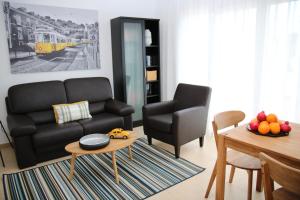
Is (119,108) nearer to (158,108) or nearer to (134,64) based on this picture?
(158,108)

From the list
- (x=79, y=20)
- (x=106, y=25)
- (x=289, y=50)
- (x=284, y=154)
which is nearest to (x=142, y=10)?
(x=106, y=25)

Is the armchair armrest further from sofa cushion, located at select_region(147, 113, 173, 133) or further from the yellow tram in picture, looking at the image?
the yellow tram in picture

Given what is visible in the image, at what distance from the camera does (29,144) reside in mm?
2793

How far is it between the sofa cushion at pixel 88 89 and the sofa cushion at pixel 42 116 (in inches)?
13.6

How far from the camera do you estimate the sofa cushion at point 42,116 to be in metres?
3.20

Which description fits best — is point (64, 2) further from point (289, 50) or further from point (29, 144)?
point (289, 50)

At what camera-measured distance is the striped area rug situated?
7.55 feet

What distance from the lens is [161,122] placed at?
3.12 meters

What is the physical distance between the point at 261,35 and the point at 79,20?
2.75 meters

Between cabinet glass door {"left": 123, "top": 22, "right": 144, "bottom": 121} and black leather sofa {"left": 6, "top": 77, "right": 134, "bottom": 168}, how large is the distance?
458mm

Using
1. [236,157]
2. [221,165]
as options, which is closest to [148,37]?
[236,157]

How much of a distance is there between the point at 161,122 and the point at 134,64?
4.89 ft

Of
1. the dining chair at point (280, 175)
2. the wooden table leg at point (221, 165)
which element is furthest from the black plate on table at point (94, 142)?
the dining chair at point (280, 175)

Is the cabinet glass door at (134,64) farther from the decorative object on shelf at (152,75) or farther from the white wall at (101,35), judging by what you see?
the white wall at (101,35)
